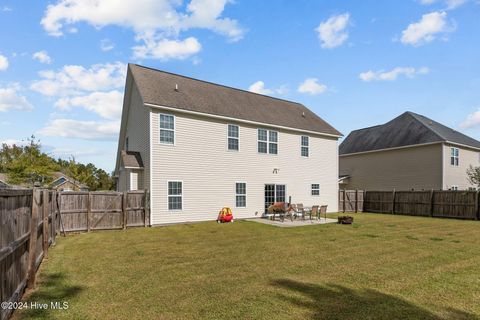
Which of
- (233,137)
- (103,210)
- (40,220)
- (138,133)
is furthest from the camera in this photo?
(233,137)

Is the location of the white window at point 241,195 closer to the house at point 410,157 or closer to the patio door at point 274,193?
the patio door at point 274,193

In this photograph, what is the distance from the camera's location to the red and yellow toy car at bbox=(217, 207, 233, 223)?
15742 mm

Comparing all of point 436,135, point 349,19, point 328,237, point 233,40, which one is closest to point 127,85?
point 233,40

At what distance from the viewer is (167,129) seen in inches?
594

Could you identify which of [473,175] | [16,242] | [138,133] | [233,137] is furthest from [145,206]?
[473,175]

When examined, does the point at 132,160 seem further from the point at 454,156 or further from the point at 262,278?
the point at 454,156

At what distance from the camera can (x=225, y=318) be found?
4.18m

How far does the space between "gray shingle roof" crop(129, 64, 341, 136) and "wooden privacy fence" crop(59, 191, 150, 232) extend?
4.83 m

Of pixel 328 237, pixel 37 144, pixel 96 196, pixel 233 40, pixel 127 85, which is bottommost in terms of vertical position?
pixel 328 237

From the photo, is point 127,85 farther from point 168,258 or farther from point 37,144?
point 37,144

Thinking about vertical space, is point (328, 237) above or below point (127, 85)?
below

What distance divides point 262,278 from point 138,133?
508 inches

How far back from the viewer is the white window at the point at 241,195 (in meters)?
17.3

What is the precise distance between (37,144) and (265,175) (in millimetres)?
24200
